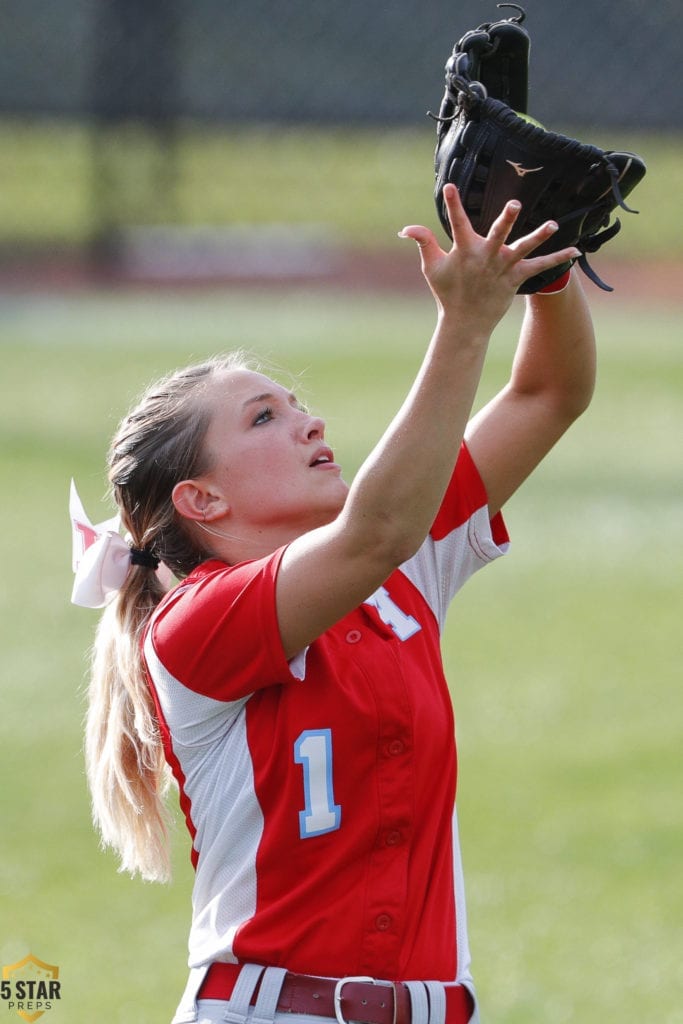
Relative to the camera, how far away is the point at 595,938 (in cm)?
452

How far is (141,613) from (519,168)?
3.20ft

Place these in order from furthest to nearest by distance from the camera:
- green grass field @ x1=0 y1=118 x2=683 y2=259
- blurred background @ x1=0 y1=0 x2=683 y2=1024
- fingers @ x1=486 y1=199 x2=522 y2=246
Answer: green grass field @ x1=0 y1=118 x2=683 y2=259 < blurred background @ x1=0 y1=0 x2=683 y2=1024 < fingers @ x1=486 y1=199 x2=522 y2=246

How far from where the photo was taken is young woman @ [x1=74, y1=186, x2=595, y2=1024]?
1.99 meters

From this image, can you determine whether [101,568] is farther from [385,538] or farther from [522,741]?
[522,741]

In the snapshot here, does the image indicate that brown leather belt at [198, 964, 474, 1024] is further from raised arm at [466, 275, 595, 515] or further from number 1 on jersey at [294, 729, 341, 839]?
raised arm at [466, 275, 595, 515]

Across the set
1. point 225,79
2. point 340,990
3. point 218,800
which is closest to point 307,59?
point 225,79

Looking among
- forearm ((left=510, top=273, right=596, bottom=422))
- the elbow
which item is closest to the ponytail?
the elbow

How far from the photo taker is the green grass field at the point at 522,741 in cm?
434

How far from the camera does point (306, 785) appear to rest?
2.15 m

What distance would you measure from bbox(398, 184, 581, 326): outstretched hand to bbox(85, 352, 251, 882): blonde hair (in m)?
0.59

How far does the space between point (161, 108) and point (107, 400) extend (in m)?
16.7

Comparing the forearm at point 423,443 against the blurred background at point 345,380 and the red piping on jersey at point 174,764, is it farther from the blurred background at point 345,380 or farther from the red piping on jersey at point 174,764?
the blurred background at point 345,380

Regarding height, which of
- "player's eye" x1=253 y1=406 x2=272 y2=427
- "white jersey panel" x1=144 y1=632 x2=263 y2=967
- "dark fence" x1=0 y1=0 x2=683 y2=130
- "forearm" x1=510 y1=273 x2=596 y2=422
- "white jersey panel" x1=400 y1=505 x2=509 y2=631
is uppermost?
"dark fence" x1=0 y1=0 x2=683 y2=130

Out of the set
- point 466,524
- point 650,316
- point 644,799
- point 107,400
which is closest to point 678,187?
point 650,316
